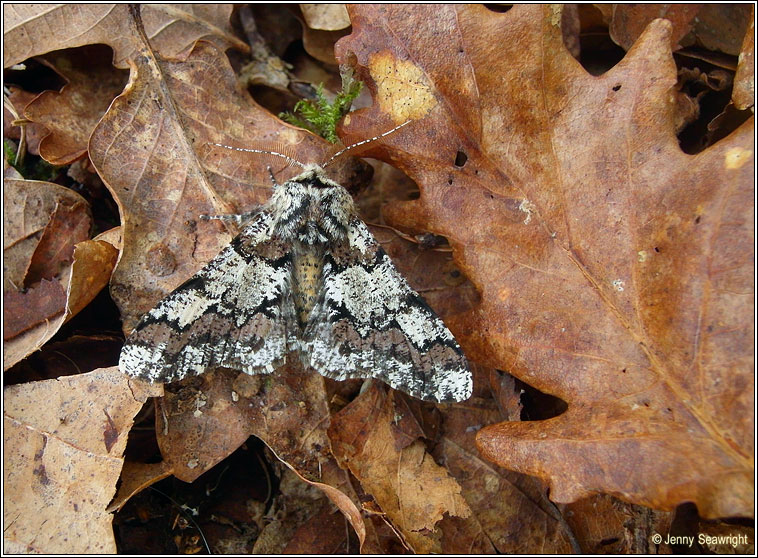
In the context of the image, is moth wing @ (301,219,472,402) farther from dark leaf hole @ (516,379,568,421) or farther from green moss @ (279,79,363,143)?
green moss @ (279,79,363,143)

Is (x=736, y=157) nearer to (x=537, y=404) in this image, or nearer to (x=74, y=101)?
(x=537, y=404)

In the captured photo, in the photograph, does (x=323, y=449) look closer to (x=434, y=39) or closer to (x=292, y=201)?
(x=292, y=201)

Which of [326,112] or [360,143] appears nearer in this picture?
[360,143]

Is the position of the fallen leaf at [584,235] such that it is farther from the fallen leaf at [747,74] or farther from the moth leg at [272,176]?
the moth leg at [272,176]

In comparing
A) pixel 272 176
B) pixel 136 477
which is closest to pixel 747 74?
pixel 272 176

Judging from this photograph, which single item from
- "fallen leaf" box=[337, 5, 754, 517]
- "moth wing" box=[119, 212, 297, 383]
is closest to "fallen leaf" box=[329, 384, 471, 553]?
"fallen leaf" box=[337, 5, 754, 517]

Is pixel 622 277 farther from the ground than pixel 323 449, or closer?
farther from the ground

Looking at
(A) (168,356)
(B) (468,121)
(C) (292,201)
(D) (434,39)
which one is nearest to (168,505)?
(A) (168,356)

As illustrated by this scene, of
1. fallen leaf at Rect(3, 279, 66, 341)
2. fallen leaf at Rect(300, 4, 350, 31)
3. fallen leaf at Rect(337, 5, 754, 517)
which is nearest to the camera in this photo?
fallen leaf at Rect(337, 5, 754, 517)
